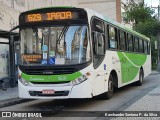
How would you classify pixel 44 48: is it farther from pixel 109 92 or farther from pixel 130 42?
pixel 130 42

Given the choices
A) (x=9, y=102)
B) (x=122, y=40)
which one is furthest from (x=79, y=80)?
(x=122, y=40)

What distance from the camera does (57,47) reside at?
11.4 metres

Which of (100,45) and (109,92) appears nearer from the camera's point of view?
(100,45)

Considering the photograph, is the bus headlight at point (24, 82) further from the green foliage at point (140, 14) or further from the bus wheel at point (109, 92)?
the green foliage at point (140, 14)

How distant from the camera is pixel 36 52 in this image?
11.6 meters

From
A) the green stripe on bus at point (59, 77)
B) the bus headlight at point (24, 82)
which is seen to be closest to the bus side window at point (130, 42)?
the green stripe on bus at point (59, 77)

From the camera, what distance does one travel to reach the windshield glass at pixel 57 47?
11.3 meters

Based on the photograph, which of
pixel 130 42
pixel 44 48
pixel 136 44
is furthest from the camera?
pixel 136 44

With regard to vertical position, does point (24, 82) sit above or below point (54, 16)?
below

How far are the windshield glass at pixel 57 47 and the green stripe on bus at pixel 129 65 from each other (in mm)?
3971

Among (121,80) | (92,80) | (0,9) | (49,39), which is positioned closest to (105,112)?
(92,80)

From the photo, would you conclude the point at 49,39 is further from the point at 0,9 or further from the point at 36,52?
the point at 0,9

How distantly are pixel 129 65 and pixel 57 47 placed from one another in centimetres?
655

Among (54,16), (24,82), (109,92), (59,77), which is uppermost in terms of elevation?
(54,16)
